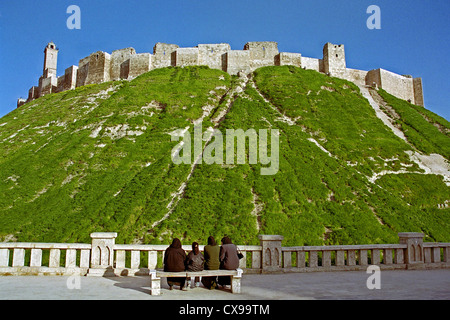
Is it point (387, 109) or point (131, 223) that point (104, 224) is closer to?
point (131, 223)

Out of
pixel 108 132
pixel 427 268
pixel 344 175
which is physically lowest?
pixel 427 268

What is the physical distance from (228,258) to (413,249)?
1003 centimetres

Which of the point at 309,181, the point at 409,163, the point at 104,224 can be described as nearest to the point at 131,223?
the point at 104,224

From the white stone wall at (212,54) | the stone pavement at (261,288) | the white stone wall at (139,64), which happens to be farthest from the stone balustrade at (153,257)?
the white stone wall at (212,54)

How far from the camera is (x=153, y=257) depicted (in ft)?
46.0

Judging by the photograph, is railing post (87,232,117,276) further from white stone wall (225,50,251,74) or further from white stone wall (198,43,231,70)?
white stone wall (198,43,231,70)

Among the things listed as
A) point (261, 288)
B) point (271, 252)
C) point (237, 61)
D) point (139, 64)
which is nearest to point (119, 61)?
point (139, 64)

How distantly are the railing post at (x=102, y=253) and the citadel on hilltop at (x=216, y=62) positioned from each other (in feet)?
126

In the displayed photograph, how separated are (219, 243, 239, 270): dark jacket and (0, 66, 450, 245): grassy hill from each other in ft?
30.4

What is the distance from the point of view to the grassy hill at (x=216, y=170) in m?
22.3

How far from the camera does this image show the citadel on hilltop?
49438 mm

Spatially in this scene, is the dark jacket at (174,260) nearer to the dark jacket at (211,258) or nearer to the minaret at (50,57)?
the dark jacket at (211,258)

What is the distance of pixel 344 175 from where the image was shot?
28188 mm

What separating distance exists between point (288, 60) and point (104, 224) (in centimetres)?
3771
